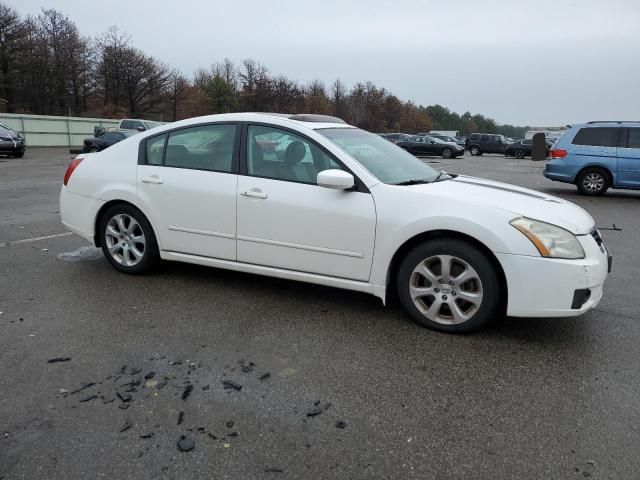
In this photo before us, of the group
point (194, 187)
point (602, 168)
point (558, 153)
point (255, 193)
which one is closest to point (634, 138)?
point (602, 168)

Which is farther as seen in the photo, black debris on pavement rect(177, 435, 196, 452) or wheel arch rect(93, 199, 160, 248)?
wheel arch rect(93, 199, 160, 248)

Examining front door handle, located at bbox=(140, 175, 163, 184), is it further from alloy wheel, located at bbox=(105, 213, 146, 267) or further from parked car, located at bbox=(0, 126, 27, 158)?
parked car, located at bbox=(0, 126, 27, 158)

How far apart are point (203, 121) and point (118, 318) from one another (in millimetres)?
1902

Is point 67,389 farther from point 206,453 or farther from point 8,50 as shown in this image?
point 8,50

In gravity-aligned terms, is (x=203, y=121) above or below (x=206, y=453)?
above

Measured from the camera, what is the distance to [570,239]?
353 centimetres

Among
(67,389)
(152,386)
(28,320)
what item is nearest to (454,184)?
(152,386)

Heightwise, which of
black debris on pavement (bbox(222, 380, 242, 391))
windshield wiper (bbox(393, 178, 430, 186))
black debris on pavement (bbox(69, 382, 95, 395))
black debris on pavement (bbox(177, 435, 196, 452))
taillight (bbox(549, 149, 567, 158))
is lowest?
black debris on pavement (bbox(177, 435, 196, 452))

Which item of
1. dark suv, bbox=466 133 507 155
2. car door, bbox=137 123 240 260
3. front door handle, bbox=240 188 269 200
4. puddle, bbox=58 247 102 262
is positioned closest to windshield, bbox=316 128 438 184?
front door handle, bbox=240 188 269 200

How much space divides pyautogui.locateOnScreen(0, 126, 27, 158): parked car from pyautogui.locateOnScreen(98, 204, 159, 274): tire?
21.7 m

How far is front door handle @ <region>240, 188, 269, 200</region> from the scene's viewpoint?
421 cm

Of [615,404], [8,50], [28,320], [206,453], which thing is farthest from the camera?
[8,50]

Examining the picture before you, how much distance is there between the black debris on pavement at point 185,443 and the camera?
2.42 m

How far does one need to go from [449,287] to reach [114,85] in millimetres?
62129
